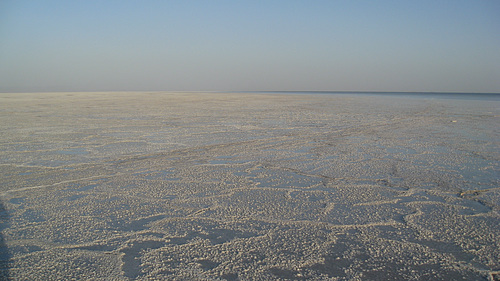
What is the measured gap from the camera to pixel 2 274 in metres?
1.60

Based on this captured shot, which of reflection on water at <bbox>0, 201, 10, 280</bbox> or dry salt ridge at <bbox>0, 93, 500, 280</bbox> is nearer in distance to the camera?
reflection on water at <bbox>0, 201, 10, 280</bbox>

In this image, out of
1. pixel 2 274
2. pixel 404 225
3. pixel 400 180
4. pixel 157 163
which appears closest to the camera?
pixel 2 274


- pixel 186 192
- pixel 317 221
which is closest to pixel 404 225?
pixel 317 221

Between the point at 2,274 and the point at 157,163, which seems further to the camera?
the point at 157,163

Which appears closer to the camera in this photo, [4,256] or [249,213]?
[4,256]

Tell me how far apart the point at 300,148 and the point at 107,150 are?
265 cm

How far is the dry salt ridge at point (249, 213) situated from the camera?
1707 mm

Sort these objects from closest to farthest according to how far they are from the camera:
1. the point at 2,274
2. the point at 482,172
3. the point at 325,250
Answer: the point at 2,274
the point at 325,250
the point at 482,172

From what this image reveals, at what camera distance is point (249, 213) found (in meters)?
2.43

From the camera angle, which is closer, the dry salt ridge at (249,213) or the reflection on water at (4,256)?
the reflection on water at (4,256)

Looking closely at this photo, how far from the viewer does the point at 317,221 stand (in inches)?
90.2

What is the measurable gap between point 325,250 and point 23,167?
133 inches

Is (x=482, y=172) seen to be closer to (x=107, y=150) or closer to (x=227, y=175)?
(x=227, y=175)

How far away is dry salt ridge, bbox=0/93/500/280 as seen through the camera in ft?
5.60
